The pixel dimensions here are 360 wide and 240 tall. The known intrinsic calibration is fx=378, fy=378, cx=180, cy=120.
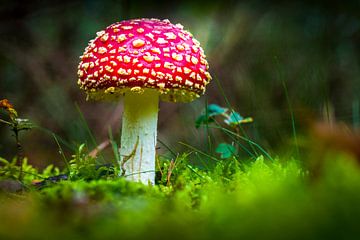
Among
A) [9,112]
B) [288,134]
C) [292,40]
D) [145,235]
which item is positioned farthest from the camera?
[292,40]

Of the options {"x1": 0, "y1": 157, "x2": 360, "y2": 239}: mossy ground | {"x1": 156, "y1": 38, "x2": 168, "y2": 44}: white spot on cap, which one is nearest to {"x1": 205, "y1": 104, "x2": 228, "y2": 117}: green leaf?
{"x1": 156, "y1": 38, "x2": 168, "y2": 44}: white spot on cap

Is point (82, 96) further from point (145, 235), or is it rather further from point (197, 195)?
Answer: point (145, 235)

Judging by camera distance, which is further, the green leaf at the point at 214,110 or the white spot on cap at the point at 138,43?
the green leaf at the point at 214,110

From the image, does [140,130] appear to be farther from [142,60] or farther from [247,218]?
[247,218]

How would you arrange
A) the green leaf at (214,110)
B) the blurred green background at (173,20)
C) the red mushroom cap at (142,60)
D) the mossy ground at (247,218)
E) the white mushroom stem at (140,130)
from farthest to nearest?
the blurred green background at (173,20) → the green leaf at (214,110) → the white mushroom stem at (140,130) → the red mushroom cap at (142,60) → the mossy ground at (247,218)

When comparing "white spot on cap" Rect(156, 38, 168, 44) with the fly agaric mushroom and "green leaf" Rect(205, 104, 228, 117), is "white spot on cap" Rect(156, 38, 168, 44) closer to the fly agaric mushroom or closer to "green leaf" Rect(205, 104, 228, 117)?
the fly agaric mushroom

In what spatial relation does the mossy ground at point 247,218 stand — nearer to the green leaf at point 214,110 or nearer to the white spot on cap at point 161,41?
the white spot on cap at point 161,41

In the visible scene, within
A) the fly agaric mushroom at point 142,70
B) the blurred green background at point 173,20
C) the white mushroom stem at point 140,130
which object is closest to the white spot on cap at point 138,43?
the fly agaric mushroom at point 142,70

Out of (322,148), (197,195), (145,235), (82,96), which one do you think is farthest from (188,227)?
(82,96)

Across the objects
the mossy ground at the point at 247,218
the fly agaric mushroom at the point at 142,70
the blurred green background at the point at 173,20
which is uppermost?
the blurred green background at the point at 173,20
